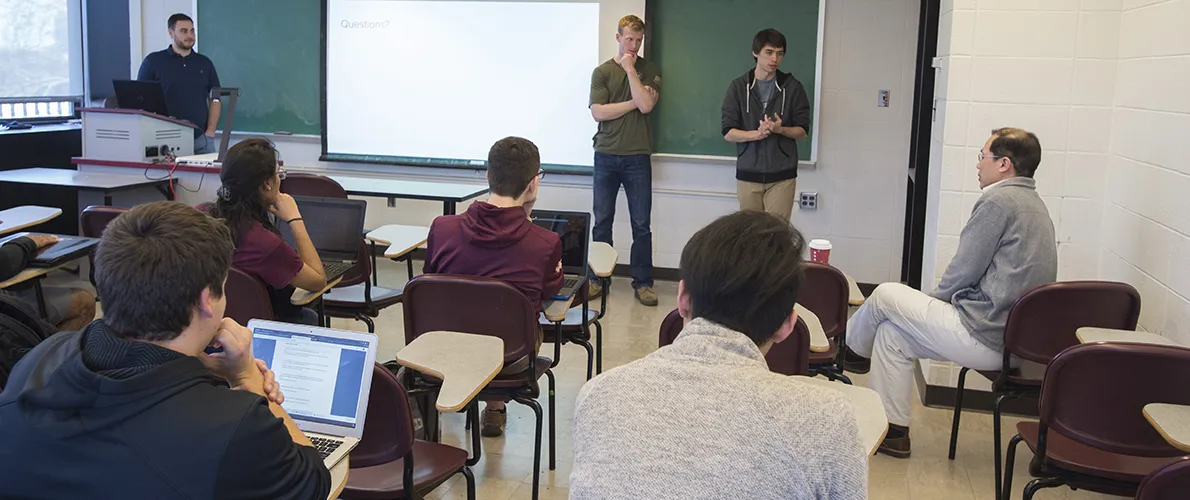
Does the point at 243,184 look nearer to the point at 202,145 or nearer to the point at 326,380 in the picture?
the point at 326,380

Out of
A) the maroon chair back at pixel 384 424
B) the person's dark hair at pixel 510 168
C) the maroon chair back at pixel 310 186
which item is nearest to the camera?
the maroon chair back at pixel 384 424

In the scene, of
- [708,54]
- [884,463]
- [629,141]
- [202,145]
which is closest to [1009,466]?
[884,463]

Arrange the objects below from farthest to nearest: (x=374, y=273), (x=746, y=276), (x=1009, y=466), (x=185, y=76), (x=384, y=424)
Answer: (x=185, y=76), (x=374, y=273), (x=1009, y=466), (x=384, y=424), (x=746, y=276)

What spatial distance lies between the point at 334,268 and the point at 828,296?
1.79m

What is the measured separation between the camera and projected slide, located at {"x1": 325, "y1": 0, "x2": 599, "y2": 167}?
6309mm

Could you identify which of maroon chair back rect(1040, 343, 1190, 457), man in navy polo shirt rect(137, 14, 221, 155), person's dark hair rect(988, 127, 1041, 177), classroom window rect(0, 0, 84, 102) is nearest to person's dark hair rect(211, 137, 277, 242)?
maroon chair back rect(1040, 343, 1190, 457)

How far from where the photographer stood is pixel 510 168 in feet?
10.4

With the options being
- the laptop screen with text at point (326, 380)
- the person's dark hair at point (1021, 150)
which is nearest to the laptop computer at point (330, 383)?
the laptop screen with text at point (326, 380)

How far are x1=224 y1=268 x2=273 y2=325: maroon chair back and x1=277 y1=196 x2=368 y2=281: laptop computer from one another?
0.68m

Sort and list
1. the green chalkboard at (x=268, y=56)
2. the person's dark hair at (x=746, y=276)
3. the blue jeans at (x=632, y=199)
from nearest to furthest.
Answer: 1. the person's dark hair at (x=746, y=276)
2. the blue jeans at (x=632, y=199)
3. the green chalkboard at (x=268, y=56)

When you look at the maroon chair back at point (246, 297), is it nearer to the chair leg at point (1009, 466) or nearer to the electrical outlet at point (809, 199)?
the chair leg at point (1009, 466)

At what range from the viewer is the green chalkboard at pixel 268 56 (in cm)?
677

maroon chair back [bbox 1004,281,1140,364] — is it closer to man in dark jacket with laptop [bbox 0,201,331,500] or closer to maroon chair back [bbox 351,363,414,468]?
maroon chair back [bbox 351,363,414,468]

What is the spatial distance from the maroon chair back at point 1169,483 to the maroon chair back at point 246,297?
96.9 inches
